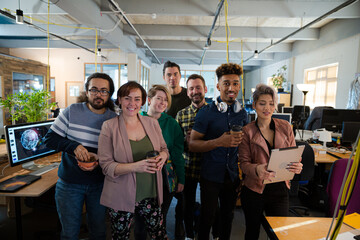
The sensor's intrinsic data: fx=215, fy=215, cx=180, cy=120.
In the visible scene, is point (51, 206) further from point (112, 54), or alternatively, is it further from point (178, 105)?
point (112, 54)

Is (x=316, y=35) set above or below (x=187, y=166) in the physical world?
above

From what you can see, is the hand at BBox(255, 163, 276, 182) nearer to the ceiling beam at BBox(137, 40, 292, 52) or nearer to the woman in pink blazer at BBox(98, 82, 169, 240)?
the woman in pink blazer at BBox(98, 82, 169, 240)

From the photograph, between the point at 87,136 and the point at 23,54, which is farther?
the point at 23,54

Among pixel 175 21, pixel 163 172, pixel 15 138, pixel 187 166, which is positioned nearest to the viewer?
pixel 163 172

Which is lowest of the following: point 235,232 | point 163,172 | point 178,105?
point 235,232

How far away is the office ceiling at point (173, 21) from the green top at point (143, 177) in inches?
85.2

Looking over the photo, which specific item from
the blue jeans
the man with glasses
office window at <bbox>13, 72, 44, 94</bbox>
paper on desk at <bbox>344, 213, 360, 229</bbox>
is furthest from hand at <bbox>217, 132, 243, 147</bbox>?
office window at <bbox>13, 72, 44, 94</bbox>

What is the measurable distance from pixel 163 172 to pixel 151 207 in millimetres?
266

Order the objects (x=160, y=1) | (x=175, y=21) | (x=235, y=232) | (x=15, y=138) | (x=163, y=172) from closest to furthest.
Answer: (x=163, y=172)
(x=15, y=138)
(x=235, y=232)
(x=160, y=1)
(x=175, y=21)

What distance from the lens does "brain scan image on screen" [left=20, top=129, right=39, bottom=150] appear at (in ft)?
6.91

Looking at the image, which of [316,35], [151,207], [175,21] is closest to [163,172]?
[151,207]

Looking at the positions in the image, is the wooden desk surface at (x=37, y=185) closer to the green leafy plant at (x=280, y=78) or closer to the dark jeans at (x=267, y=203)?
the dark jeans at (x=267, y=203)

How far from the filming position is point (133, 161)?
1.46m

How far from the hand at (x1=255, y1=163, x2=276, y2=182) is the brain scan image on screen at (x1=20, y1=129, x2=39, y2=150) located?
2.15 meters
